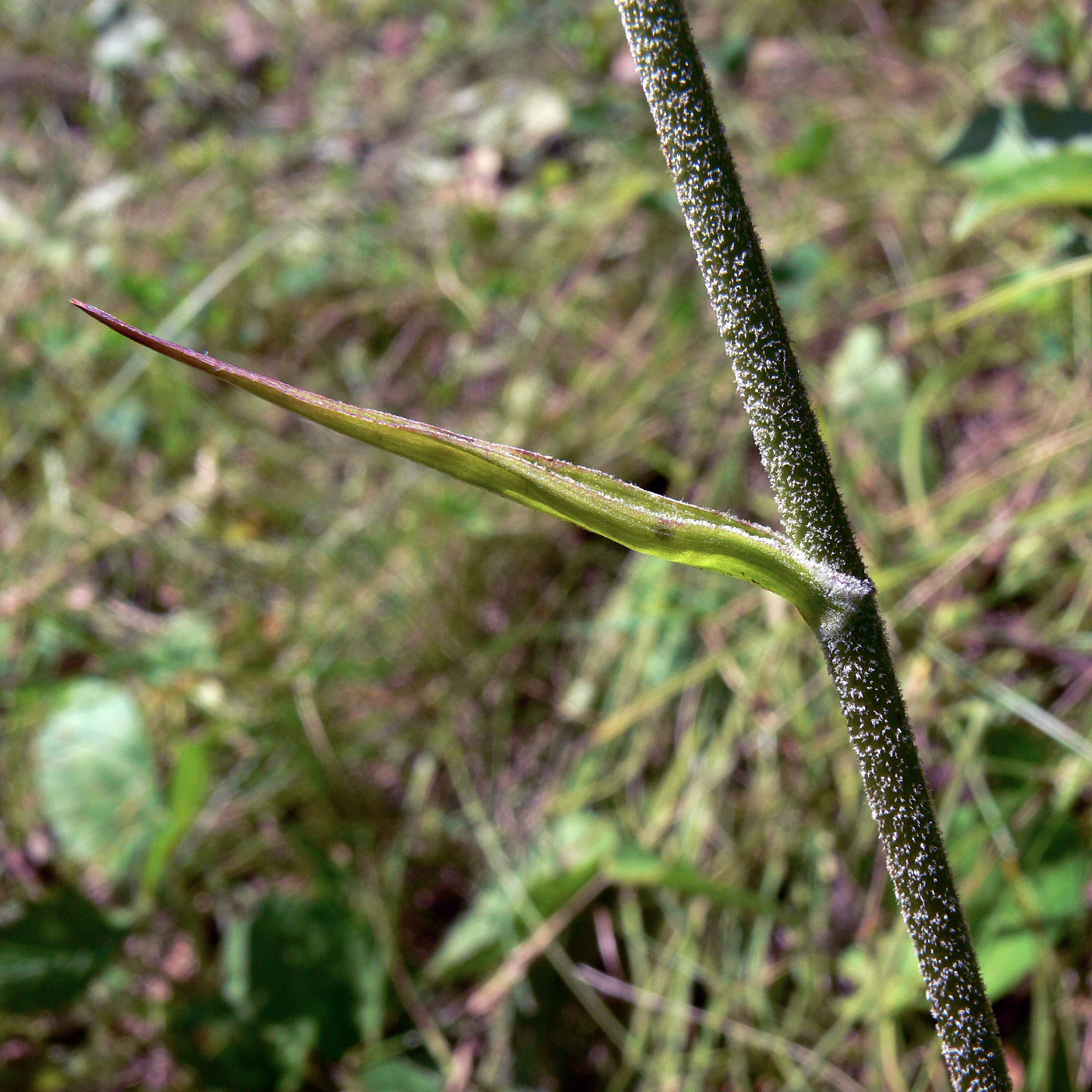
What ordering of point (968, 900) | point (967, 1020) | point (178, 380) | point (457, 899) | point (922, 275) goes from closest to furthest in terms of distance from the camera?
point (967, 1020)
point (968, 900)
point (457, 899)
point (922, 275)
point (178, 380)

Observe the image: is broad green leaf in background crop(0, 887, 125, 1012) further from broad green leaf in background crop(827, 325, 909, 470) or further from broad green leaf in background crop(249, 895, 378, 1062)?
broad green leaf in background crop(827, 325, 909, 470)

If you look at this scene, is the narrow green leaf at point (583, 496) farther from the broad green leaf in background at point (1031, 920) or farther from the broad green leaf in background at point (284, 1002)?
the broad green leaf in background at point (284, 1002)

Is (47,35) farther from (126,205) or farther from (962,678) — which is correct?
(962,678)

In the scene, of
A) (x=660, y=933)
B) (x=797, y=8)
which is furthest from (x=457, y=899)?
(x=797, y=8)

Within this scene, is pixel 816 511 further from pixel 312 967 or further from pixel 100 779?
pixel 100 779

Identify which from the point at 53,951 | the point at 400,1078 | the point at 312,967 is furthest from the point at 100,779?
the point at 400,1078

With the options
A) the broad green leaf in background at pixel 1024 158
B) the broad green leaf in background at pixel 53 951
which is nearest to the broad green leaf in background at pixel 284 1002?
the broad green leaf in background at pixel 53 951

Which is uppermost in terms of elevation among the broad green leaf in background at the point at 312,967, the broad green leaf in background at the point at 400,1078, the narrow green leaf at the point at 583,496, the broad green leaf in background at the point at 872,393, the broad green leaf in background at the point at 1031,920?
the narrow green leaf at the point at 583,496
